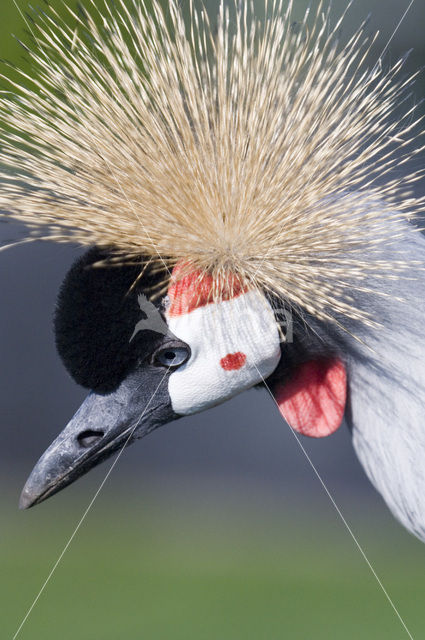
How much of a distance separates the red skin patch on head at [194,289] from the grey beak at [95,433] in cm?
12

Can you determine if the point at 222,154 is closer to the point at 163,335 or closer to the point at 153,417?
the point at 163,335

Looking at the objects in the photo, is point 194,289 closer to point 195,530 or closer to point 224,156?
point 224,156

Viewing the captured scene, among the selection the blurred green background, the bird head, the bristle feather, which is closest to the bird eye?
the bird head

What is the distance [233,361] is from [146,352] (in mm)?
111

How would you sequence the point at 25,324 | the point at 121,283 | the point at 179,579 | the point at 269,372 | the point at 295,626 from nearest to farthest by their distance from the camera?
the point at 121,283 < the point at 269,372 < the point at 295,626 < the point at 179,579 < the point at 25,324

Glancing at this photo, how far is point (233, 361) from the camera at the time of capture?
0.96 meters

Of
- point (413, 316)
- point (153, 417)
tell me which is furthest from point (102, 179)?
point (413, 316)

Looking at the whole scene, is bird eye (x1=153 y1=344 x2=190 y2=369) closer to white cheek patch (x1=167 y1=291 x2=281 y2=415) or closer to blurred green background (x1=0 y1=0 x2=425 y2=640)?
white cheek patch (x1=167 y1=291 x2=281 y2=415)

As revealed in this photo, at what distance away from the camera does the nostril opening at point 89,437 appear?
97 centimetres

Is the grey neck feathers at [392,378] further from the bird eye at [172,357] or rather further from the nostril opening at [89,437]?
the nostril opening at [89,437]

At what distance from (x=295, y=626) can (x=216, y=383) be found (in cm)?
187

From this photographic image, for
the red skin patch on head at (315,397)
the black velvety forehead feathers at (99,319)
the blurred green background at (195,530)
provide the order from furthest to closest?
the blurred green background at (195,530), the red skin patch on head at (315,397), the black velvety forehead feathers at (99,319)

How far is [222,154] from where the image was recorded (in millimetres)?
900

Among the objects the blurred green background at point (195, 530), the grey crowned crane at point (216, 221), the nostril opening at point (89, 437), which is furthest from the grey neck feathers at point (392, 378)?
the blurred green background at point (195, 530)
